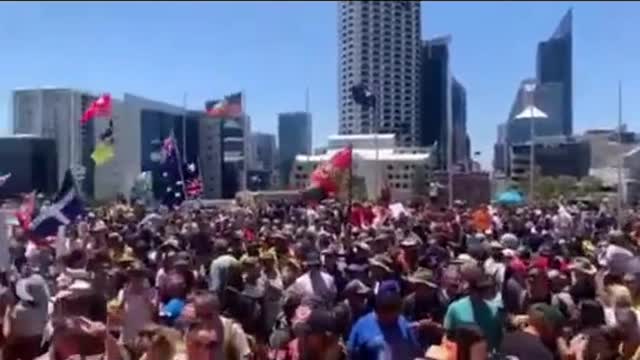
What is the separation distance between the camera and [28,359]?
8.57 m

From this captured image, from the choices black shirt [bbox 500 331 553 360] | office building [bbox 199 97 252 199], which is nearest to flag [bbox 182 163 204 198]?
black shirt [bbox 500 331 553 360]

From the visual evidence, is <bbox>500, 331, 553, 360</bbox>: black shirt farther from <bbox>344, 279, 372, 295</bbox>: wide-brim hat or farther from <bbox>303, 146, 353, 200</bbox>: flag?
<bbox>303, 146, 353, 200</bbox>: flag

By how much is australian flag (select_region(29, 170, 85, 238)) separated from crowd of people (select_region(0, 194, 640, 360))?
103 cm

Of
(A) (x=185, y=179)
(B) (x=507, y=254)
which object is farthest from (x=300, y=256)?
(A) (x=185, y=179)

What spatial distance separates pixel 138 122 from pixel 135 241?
125872 mm

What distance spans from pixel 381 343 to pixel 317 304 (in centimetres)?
55

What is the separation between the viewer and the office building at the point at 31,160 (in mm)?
102062

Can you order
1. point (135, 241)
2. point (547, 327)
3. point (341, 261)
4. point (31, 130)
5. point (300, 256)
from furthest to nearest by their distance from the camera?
point (31, 130)
point (135, 241)
point (300, 256)
point (341, 261)
point (547, 327)

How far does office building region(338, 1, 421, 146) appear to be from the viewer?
119 m

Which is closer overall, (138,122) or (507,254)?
(507,254)

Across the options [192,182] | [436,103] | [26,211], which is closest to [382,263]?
[26,211]

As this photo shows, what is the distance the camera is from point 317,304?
759 centimetres

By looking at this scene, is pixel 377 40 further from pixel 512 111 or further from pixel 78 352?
pixel 78 352

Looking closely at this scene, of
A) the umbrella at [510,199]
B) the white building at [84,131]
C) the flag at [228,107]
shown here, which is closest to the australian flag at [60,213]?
the umbrella at [510,199]
